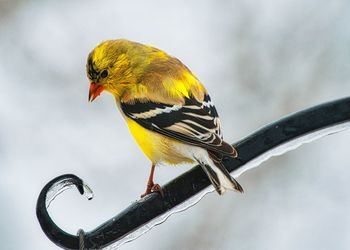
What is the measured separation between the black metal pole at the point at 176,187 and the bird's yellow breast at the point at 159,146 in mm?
599

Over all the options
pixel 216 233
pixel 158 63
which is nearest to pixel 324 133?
pixel 158 63

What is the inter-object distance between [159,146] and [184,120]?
194mm

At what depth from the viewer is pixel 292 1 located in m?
5.64

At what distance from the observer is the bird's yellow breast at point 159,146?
2.83m

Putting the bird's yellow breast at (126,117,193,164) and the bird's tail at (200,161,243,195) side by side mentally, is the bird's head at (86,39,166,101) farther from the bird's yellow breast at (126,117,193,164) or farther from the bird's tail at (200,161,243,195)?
the bird's tail at (200,161,243,195)

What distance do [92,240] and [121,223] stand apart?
0.35ft

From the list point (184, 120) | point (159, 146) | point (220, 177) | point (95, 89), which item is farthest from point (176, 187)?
point (95, 89)

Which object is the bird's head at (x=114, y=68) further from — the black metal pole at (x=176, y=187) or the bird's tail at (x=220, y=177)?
the black metal pole at (x=176, y=187)

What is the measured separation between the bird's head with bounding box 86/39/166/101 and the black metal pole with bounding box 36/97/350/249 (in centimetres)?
105

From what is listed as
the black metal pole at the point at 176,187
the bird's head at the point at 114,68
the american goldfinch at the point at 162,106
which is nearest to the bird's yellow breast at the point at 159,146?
the american goldfinch at the point at 162,106

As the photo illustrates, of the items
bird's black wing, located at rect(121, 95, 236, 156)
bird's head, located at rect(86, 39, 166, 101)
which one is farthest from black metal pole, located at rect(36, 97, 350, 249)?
bird's head, located at rect(86, 39, 166, 101)

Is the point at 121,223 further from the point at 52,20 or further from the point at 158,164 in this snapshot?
the point at 52,20

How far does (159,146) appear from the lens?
2865mm

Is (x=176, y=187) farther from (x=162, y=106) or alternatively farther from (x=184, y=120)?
(x=162, y=106)
